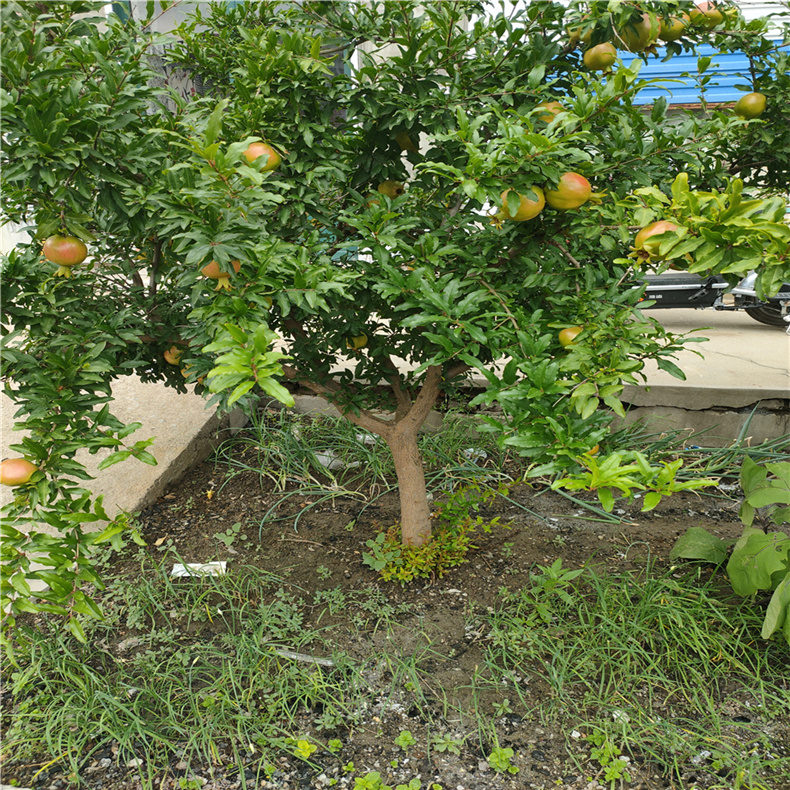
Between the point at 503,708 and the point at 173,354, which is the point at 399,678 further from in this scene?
the point at 173,354

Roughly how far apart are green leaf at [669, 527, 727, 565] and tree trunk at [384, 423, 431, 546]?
2.88 feet

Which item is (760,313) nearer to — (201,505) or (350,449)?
(350,449)

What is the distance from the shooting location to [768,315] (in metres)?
5.32

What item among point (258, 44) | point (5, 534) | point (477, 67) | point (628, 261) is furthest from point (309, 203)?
point (5, 534)

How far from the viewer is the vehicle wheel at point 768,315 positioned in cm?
525

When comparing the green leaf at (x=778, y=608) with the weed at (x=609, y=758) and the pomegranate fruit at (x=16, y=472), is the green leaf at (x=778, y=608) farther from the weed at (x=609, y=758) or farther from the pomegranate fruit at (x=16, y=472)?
the pomegranate fruit at (x=16, y=472)

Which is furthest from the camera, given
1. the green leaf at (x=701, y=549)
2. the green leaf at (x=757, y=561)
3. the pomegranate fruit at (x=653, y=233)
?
the green leaf at (x=701, y=549)

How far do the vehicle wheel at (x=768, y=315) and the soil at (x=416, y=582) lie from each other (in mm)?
3169

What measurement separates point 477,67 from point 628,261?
2.34 feet

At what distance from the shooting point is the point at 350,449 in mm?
2998

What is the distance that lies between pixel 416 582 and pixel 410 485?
1.12 feet

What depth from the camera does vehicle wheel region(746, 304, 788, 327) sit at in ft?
17.2

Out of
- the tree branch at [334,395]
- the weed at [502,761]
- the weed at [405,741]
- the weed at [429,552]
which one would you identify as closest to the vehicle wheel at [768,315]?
the weed at [429,552]

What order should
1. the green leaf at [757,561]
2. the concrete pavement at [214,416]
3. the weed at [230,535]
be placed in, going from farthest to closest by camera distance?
the concrete pavement at [214,416] < the weed at [230,535] < the green leaf at [757,561]
